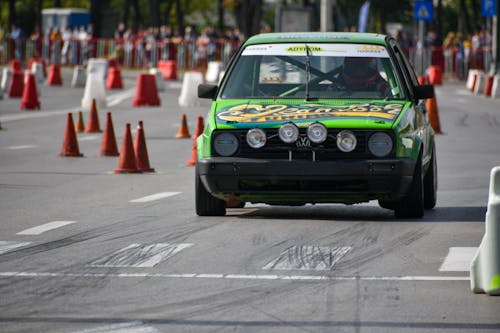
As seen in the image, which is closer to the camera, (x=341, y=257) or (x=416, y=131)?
(x=341, y=257)

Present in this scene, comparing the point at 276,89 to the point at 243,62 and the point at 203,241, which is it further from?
the point at 203,241

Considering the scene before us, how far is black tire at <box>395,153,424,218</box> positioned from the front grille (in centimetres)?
35

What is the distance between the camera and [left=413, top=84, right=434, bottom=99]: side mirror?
12680 millimetres

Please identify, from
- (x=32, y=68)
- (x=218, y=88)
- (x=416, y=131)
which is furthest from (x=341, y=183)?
(x=32, y=68)

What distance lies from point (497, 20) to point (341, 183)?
40.6m

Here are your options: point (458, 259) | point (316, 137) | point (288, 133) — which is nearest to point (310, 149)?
point (316, 137)

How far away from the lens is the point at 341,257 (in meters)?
9.92

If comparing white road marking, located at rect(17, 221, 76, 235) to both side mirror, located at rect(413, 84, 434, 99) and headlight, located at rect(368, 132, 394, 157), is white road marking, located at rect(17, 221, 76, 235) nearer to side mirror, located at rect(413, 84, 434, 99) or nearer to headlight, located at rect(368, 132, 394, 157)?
headlight, located at rect(368, 132, 394, 157)

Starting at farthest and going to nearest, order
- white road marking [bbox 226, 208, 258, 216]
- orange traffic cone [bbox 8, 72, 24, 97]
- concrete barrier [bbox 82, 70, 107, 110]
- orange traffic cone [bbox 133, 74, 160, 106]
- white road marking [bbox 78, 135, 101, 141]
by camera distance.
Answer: orange traffic cone [bbox 8, 72, 24, 97] < orange traffic cone [bbox 133, 74, 160, 106] < concrete barrier [bbox 82, 70, 107, 110] < white road marking [bbox 78, 135, 101, 141] < white road marking [bbox 226, 208, 258, 216]

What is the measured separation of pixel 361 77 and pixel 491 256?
4.84m

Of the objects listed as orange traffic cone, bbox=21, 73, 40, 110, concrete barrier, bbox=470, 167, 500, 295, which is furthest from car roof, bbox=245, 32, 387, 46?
orange traffic cone, bbox=21, 73, 40, 110

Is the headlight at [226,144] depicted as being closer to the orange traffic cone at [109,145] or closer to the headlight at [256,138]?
the headlight at [256,138]

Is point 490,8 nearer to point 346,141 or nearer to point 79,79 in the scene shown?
point 79,79

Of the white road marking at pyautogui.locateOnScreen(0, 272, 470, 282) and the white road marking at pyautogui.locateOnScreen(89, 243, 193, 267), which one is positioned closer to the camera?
the white road marking at pyautogui.locateOnScreen(0, 272, 470, 282)
